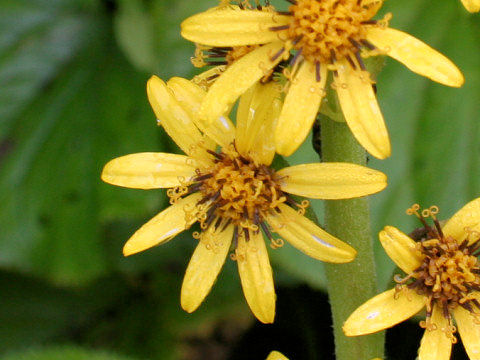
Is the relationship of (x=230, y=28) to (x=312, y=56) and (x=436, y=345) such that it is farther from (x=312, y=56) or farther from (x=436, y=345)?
Answer: (x=436, y=345)

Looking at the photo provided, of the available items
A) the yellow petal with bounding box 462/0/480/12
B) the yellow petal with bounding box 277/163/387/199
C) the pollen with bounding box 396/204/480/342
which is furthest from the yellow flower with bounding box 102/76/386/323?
the yellow petal with bounding box 462/0/480/12

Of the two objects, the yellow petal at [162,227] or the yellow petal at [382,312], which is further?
the yellow petal at [162,227]

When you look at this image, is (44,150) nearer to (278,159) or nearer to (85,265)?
(85,265)

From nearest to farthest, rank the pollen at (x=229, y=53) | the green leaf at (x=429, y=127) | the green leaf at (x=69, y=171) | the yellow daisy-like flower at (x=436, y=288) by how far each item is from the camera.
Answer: the yellow daisy-like flower at (x=436, y=288) < the pollen at (x=229, y=53) < the green leaf at (x=429, y=127) < the green leaf at (x=69, y=171)

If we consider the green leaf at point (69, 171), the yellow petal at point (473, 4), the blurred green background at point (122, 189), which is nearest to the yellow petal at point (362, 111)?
the yellow petal at point (473, 4)

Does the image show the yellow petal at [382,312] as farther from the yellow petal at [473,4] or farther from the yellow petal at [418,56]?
the yellow petal at [473,4]

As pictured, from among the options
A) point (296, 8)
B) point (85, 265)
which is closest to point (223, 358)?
point (85, 265)
